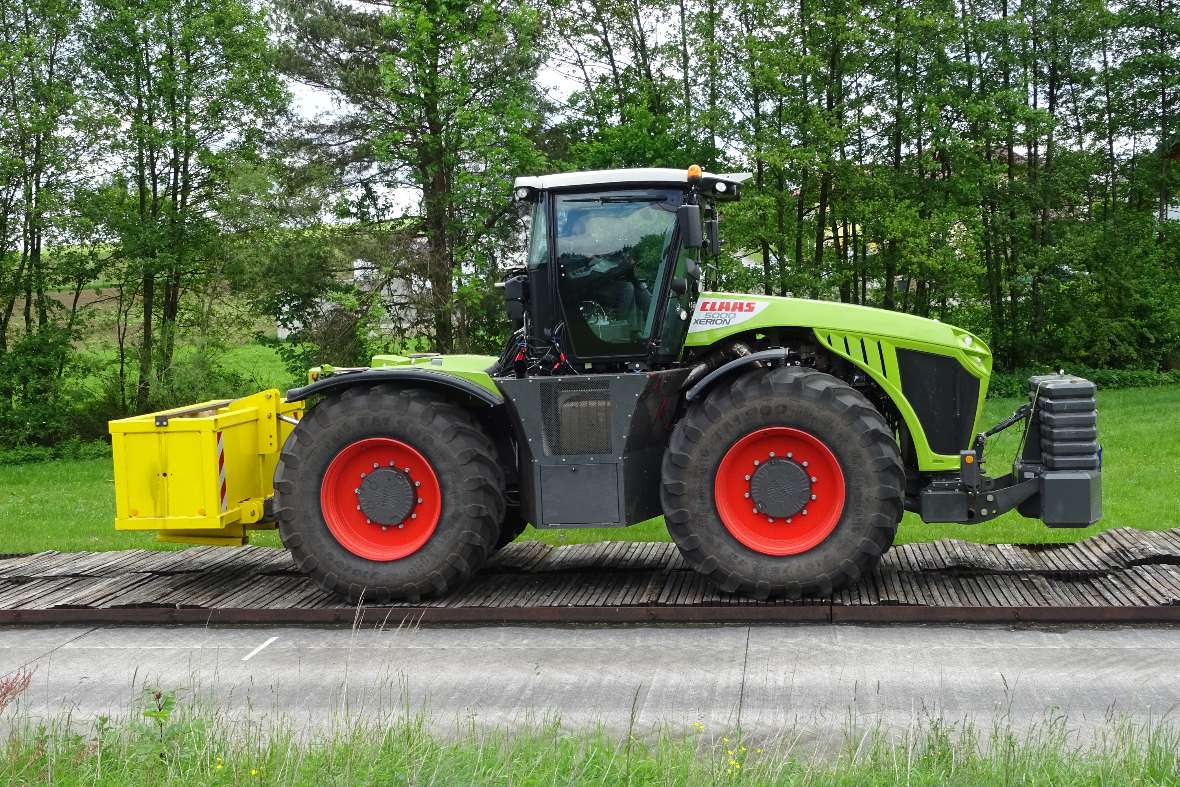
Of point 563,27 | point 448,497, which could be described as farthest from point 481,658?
point 563,27

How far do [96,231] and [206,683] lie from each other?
17.2 meters

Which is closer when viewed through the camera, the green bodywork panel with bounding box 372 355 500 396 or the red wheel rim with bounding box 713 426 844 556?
the red wheel rim with bounding box 713 426 844 556

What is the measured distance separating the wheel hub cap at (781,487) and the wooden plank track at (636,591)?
587 millimetres

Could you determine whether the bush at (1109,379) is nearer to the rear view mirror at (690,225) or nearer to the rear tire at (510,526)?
the rear tire at (510,526)

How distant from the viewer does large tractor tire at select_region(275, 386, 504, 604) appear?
7.89m

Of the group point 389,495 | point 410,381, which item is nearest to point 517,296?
point 410,381

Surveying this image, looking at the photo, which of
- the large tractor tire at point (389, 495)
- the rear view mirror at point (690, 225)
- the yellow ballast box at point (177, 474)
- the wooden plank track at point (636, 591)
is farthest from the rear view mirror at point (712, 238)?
the yellow ballast box at point (177, 474)

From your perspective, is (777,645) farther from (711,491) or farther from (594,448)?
(594,448)

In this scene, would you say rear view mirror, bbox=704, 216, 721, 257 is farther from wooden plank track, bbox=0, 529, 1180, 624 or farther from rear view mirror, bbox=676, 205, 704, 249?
wooden plank track, bbox=0, 529, 1180, 624

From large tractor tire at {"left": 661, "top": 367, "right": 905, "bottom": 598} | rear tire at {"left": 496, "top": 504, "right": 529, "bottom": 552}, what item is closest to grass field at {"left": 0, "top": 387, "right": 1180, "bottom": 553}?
rear tire at {"left": 496, "top": 504, "right": 529, "bottom": 552}

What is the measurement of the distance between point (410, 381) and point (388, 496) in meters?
0.77

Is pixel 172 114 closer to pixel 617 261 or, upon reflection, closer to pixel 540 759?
pixel 617 261

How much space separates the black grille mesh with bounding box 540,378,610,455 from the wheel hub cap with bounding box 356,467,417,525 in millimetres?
961

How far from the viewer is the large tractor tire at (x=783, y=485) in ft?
24.8
